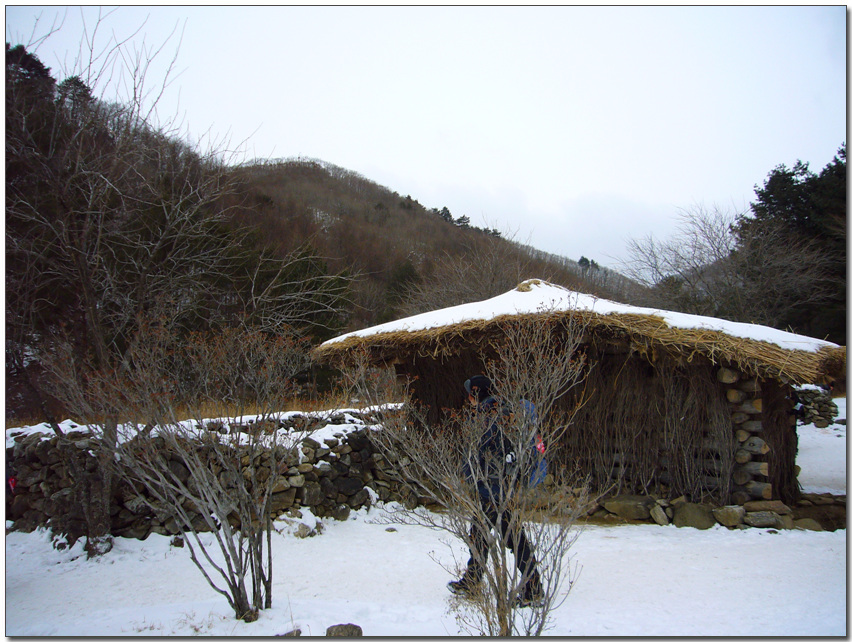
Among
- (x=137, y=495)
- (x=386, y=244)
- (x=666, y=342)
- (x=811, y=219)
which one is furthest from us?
(x=386, y=244)

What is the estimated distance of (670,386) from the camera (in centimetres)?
589

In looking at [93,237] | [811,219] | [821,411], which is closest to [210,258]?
[93,237]

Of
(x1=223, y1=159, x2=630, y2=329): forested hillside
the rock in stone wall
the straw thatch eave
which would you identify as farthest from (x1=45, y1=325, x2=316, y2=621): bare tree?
the rock in stone wall

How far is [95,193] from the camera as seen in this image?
5438 millimetres

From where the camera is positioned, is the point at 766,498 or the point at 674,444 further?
the point at 674,444

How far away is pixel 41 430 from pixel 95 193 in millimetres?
3072

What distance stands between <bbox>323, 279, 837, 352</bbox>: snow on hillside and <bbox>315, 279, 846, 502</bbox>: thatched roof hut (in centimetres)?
2

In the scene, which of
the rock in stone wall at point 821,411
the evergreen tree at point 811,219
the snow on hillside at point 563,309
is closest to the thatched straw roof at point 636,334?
the snow on hillside at point 563,309

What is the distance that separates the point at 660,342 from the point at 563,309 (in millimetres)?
1060

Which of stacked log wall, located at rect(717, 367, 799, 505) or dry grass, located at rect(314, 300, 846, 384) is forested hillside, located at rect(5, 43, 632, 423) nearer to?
dry grass, located at rect(314, 300, 846, 384)

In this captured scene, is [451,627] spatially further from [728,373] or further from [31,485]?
[31,485]

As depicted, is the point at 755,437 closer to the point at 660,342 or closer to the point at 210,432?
the point at 660,342

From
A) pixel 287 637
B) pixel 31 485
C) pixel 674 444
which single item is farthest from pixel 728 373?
pixel 31 485

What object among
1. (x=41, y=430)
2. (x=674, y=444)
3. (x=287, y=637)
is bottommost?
(x=287, y=637)
